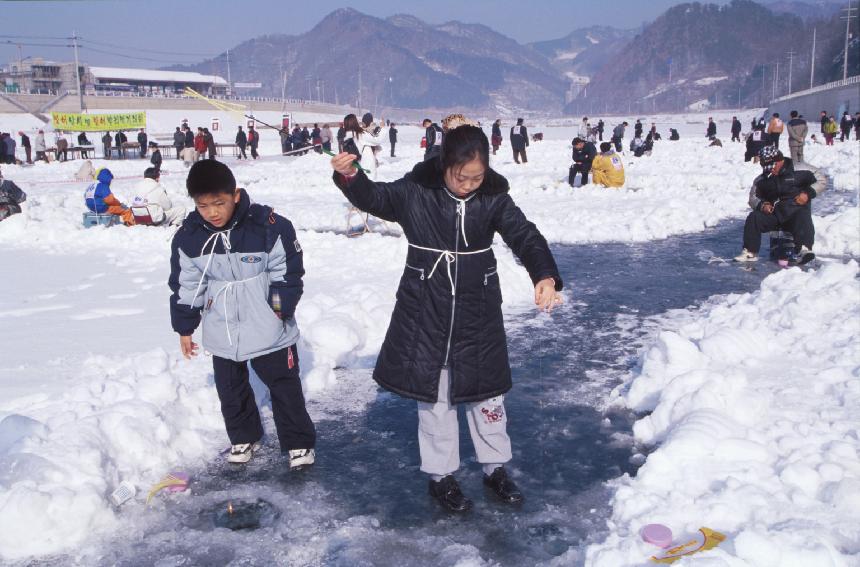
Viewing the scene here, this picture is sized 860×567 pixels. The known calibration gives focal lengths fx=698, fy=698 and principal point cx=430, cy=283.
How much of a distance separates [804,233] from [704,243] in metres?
1.76

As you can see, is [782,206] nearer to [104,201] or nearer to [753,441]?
[753,441]

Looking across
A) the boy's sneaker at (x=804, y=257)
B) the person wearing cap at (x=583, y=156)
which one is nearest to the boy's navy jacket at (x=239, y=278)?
the boy's sneaker at (x=804, y=257)

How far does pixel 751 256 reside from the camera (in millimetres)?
8844

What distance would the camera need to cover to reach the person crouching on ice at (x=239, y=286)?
3578 millimetres

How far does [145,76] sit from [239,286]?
140m

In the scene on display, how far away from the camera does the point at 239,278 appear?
143 inches

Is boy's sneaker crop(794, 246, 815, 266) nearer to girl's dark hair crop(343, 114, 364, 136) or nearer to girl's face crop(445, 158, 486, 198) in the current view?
girl's dark hair crop(343, 114, 364, 136)

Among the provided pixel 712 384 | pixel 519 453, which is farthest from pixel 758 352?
pixel 519 453

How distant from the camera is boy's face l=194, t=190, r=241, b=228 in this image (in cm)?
343

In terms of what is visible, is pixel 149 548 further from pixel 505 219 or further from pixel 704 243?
pixel 704 243

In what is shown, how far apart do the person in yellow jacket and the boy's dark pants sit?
13.9m

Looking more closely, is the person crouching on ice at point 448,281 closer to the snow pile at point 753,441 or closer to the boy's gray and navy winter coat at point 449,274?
the boy's gray and navy winter coat at point 449,274

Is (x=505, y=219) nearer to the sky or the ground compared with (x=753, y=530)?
nearer to the sky

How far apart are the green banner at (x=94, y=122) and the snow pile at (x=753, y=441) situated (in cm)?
3810
